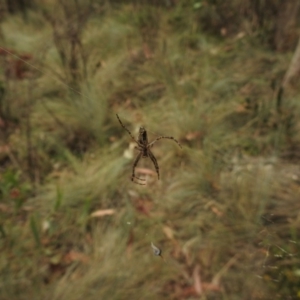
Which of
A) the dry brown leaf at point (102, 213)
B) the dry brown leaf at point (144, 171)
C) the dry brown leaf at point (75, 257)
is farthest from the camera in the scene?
the dry brown leaf at point (144, 171)

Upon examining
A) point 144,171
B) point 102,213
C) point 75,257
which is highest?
point 144,171

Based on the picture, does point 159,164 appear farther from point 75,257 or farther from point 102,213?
point 75,257

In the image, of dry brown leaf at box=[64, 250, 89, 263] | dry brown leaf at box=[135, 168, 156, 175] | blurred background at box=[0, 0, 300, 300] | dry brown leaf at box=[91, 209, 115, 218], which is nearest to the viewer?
blurred background at box=[0, 0, 300, 300]

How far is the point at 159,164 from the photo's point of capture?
2.02m

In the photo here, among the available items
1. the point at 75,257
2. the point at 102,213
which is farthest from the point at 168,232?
the point at 75,257

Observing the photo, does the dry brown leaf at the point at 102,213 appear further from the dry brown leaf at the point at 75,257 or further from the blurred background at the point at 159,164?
the dry brown leaf at the point at 75,257

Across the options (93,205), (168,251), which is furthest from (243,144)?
(93,205)

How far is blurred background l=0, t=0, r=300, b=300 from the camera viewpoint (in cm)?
154

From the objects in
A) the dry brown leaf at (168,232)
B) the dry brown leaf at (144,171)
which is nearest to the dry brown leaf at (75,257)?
the dry brown leaf at (168,232)

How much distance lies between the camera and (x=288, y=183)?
1.79 meters

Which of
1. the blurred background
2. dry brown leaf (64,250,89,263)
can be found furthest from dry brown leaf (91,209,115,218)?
dry brown leaf (64,250,89,263)

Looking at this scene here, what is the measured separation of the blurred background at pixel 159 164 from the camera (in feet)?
5.07

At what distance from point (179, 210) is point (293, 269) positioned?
25.4 inches

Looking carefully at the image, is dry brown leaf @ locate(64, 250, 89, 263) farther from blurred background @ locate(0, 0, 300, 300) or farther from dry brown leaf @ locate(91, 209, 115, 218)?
dry brown leaf @ locate(91, 209, 115, 218)
